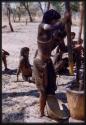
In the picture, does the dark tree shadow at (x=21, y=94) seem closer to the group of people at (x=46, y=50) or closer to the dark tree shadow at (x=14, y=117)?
the dark tree shadow at (x=14, y=117)

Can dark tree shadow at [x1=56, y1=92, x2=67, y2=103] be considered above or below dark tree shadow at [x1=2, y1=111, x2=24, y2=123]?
above

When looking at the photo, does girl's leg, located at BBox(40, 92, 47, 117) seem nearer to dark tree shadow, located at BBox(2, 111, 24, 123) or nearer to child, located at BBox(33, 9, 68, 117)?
child, located at BBox(33, 9, 68, 117)

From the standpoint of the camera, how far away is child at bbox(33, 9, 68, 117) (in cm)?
597

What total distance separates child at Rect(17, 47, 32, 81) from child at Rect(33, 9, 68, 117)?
2748mm

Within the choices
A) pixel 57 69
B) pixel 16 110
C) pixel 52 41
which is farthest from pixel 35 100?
pixel 57 69

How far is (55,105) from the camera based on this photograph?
6.48m

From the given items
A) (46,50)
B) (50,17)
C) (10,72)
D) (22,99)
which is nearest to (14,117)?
(22,99)

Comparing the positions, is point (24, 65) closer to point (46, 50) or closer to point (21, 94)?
point (21, 94)

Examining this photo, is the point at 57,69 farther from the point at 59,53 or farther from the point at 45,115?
the point at 45,115

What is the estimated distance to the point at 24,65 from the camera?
9.21 metres

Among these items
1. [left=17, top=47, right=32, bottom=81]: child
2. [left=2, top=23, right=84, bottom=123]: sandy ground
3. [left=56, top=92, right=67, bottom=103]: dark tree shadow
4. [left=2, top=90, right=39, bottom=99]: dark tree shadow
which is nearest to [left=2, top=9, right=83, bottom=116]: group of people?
[left=2, top=23, right=84, bottom=123]: sandy ground

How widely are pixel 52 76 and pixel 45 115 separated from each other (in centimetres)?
70

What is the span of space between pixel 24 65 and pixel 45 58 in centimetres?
295

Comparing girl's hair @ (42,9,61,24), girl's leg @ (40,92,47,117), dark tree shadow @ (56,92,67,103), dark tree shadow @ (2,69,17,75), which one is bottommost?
dark tree shadow @ (2,69,17,75)
